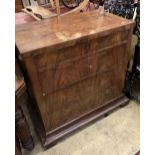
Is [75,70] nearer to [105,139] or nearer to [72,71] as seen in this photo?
[72,71]

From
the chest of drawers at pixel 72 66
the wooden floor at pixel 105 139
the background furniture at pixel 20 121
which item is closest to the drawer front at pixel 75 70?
the chest of drawers at pixel 72 66

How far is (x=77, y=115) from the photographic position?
1317mm

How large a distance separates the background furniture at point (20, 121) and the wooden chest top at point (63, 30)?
14cm

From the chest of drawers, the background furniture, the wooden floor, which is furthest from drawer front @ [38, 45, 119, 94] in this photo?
the wooden floor

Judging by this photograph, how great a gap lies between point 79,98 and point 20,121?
42cm

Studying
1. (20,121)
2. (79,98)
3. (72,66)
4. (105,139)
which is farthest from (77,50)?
(105,139)

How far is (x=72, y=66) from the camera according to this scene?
1.06m

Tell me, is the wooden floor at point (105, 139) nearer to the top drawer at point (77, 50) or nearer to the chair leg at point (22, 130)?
the chair leg at point (22, 130)

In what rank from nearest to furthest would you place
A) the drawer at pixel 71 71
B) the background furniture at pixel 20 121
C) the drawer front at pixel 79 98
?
the background furniture at pixel 20 121, the drawer at pixel 71 71, the drawer front at pixel 79 98

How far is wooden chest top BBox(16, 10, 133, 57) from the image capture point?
923 millimetres

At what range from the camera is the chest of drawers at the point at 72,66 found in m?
0.95

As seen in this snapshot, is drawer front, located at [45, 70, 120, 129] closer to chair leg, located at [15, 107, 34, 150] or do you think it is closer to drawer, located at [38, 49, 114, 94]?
drawer, located at [38, 49, 114, 94]

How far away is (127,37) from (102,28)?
0.24 meters
